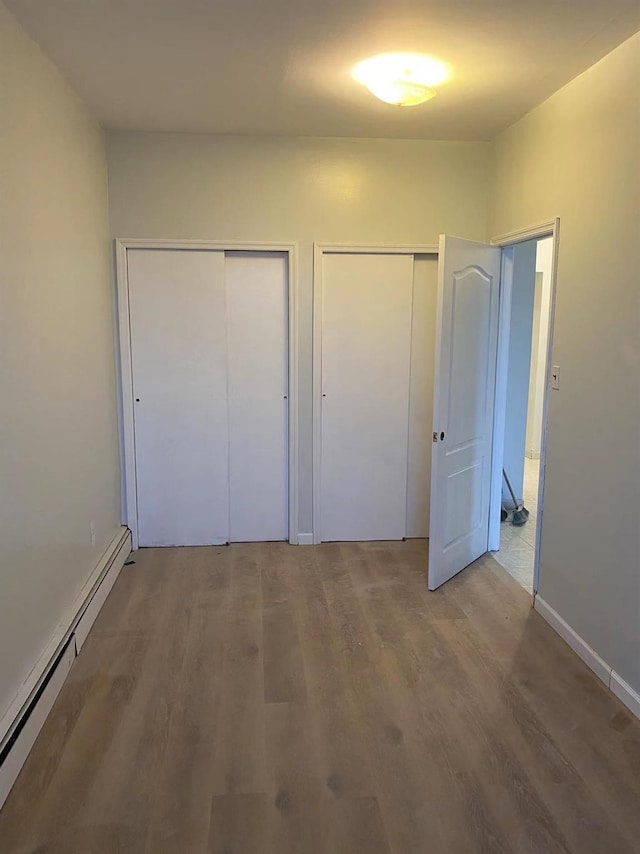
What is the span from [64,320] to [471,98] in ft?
7.19

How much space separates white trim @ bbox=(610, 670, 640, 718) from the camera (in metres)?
2.33

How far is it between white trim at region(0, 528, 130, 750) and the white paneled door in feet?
1.66

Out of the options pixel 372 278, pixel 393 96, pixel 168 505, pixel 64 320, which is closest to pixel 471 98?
pixel 393 96

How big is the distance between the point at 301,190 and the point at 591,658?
117 inches

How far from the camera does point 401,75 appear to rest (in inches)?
103

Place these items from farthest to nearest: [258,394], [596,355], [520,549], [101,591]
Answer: [520,549]
[258,394]
[101,591]
[596,355]

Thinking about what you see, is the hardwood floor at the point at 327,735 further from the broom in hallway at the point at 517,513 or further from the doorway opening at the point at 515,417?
the broom in hallway at the point at 517,513

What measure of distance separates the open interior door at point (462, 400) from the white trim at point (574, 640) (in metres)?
0.58

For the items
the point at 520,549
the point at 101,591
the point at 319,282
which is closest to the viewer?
the point at 101,591

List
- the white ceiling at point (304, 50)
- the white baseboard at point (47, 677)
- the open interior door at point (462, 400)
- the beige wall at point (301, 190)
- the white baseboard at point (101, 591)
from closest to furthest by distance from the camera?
the white baseboard at point (47, 677)
the white ceiling at point (304, 50)
the white baseboard at point (101, 591)
the open interior door at point (462, 400)
the beige wall at point (301, 190)

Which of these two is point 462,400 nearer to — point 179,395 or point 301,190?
point 301,190

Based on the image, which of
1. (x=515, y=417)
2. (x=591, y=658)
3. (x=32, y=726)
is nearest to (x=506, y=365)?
(x=515, y=417)

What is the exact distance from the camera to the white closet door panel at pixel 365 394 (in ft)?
12.9

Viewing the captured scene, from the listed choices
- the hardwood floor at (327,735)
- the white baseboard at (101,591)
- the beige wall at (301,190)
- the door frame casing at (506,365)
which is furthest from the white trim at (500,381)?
the white baseboard at (101,591)
